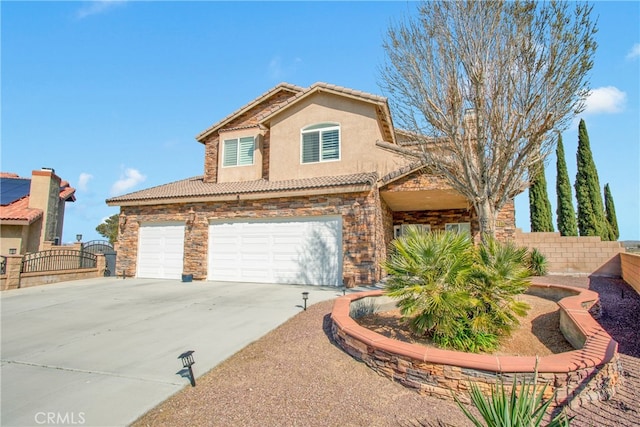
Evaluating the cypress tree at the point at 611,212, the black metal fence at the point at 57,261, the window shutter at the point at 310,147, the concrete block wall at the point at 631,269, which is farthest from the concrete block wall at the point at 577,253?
the black metal fence at the point at 57,261

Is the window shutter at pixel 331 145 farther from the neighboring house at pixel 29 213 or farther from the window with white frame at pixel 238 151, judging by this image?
the neighboring house at pixel 29 213

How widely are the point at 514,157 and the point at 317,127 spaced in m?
8.26

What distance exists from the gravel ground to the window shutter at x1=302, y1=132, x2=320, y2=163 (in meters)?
9.94

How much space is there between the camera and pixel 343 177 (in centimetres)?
1281

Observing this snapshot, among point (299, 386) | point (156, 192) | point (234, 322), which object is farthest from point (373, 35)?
point (156, 192)

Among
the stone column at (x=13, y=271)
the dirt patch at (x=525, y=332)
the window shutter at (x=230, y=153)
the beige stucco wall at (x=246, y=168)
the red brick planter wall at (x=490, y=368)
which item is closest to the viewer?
the red brick planter wall at (x=490, y=368)

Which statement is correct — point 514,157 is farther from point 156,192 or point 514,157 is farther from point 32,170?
point 32,170

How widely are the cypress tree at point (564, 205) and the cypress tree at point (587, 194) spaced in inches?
21.2

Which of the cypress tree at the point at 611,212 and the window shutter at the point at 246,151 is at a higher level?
the window shutter at the point at 246,151

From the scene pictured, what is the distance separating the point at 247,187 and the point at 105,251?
947 cm

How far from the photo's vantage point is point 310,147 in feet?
46.9

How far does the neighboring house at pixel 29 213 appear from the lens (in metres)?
16.0

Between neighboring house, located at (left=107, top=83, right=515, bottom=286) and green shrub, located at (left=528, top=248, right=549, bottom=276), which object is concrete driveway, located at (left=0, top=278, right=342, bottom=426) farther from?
green shrub, located at (left=528, top=248, right=549, bottom=276)

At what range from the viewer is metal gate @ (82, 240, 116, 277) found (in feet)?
52.3
